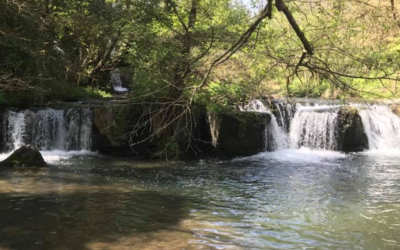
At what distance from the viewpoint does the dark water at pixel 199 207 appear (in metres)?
5.55

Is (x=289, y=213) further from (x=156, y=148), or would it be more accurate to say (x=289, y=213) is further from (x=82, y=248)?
(x=156, y=148)

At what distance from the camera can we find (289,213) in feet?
22.8

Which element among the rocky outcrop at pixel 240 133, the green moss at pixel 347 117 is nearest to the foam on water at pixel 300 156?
the rocky outcrop at pixel 240 133

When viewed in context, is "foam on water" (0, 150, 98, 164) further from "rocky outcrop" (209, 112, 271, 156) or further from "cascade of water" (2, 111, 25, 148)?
"rocky outcrop" (209, 112, 271, 156)

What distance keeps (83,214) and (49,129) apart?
28.2 feet

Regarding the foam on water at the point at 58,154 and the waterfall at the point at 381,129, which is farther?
the waterfall at the point at 381,129

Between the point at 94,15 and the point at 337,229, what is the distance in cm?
684

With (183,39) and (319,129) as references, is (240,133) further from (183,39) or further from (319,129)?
(183,39)

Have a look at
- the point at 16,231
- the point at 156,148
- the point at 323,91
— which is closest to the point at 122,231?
the point at 16,231

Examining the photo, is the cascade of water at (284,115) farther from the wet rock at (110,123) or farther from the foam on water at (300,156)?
the wet rock at (110,123)

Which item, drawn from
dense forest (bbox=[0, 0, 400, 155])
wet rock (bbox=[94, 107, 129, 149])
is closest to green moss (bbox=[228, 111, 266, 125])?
dense forest (bbox=[0, 0, 400, 155])

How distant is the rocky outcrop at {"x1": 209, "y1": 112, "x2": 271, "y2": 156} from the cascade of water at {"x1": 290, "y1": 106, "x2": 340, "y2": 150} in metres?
2.04

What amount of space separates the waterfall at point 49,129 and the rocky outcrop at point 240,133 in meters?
4.79

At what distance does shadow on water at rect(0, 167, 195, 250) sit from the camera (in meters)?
5.41
